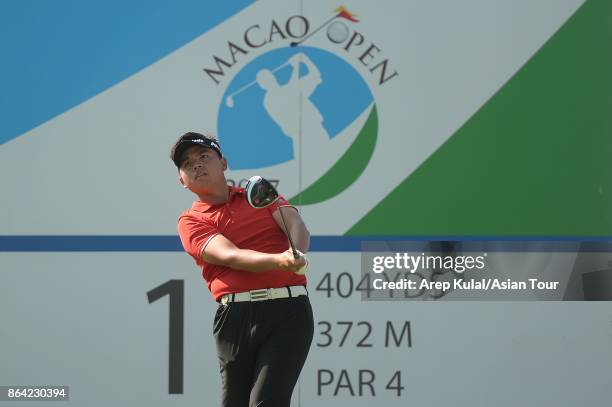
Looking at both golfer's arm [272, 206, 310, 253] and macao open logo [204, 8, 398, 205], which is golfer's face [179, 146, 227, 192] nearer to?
golfer's arm [272, 206, 310, 253]

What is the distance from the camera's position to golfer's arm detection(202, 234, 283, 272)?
319 cm

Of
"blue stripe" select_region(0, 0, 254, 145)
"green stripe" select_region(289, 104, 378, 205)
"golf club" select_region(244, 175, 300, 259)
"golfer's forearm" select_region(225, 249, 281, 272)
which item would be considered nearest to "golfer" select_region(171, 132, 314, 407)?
"golfer's forearm" select_region(225, 249, 281, 272)

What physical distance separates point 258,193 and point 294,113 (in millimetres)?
1819

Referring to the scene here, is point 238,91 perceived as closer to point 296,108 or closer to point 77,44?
point 296,108

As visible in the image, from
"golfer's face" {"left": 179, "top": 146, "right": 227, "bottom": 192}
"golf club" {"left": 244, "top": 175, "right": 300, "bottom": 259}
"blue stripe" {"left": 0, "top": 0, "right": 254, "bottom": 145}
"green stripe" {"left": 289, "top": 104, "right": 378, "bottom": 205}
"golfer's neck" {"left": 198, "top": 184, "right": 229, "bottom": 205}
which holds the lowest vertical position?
"golf club" {"left": 244, "top": 175, "right": 300, "bottom": 259}

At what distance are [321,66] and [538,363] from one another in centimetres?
179

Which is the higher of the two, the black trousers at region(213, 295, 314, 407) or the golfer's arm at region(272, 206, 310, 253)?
the golfer's arm at region(272, 206, 310, 253)

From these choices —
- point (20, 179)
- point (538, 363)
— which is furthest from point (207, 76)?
point (538, 363)

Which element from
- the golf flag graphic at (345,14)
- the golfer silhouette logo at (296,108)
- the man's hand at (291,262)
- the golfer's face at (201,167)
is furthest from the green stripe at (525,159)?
the man's hand at (291,262)

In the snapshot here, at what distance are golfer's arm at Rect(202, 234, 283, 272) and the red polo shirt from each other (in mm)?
46

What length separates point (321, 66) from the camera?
4.83 meters

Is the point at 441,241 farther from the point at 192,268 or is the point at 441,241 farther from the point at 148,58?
the point at 148,58

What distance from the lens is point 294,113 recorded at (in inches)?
190

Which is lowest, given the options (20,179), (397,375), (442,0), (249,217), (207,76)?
(397,375)
